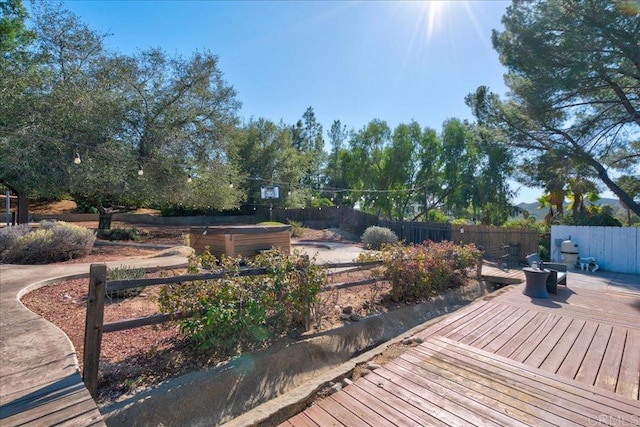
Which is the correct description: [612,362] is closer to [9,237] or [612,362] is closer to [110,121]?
[9,237]

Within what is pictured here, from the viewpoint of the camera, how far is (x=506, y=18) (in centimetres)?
1044

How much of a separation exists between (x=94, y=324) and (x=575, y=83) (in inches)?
513

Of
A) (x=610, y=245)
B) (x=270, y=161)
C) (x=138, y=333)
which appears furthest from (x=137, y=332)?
(x=270, y=161)

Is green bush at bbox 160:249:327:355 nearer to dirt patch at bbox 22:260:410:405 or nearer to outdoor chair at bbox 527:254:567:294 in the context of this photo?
dirt patch at bbox 22:260:410:405

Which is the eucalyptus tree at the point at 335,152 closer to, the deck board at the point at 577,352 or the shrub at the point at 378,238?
the shrub at the point at 378,238

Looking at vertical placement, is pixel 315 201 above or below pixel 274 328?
above

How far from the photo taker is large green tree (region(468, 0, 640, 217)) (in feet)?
28.7

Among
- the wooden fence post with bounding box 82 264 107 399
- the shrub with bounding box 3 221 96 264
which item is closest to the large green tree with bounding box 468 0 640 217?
the wooden fence post with bounding box 82 264 107 399

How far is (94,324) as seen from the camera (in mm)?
2197

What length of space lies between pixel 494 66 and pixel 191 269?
1397cm

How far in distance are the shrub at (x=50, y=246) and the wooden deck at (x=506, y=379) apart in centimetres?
712

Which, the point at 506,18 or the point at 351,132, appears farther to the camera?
the point at 351,132

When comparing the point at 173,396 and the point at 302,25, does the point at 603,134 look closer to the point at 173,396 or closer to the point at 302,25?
the point at 302,25

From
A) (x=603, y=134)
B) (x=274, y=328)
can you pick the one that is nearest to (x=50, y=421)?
(x=274, y=328)
